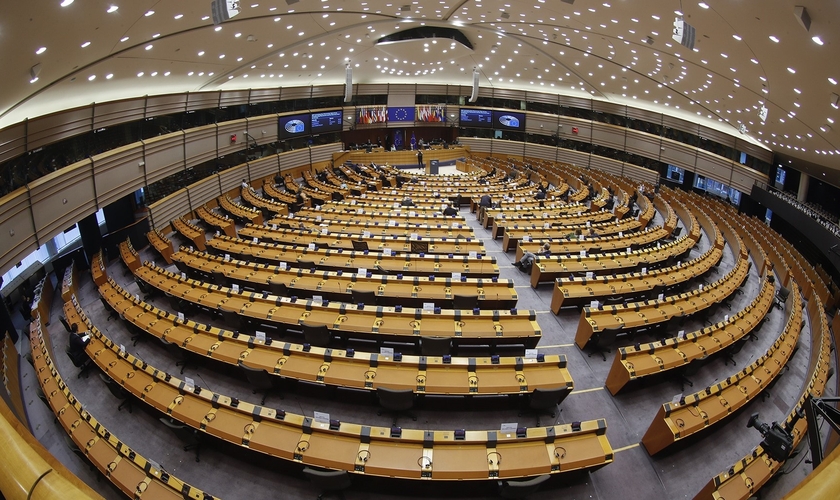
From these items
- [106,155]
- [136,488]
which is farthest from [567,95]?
[136,488]


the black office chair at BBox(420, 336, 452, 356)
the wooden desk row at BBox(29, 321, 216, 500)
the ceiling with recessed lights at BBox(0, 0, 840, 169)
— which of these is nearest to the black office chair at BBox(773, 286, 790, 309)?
the ceiling with recessed lights at BBox(0, 0, 840, 169)

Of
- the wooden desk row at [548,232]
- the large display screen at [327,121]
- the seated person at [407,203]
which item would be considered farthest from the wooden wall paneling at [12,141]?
the large display screen at [327,121]

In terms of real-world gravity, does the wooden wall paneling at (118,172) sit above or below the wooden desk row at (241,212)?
above

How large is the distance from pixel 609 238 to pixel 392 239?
844 cm

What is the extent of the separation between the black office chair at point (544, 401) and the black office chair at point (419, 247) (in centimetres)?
695

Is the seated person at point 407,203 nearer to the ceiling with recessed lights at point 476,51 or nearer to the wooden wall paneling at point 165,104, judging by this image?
the ceiling with recessed lights at point 476,51

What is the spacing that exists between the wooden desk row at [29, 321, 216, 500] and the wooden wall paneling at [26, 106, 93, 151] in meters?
7.72

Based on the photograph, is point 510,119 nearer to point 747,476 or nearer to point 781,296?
point 781,296

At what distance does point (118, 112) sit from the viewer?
610 inches

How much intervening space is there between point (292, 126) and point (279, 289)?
19844 millimetres

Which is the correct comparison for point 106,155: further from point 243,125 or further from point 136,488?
point 136,488

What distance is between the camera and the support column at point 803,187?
21.7 metres

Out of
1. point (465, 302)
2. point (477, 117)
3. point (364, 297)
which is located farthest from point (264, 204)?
point (477, 117)

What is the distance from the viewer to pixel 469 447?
6.30m
